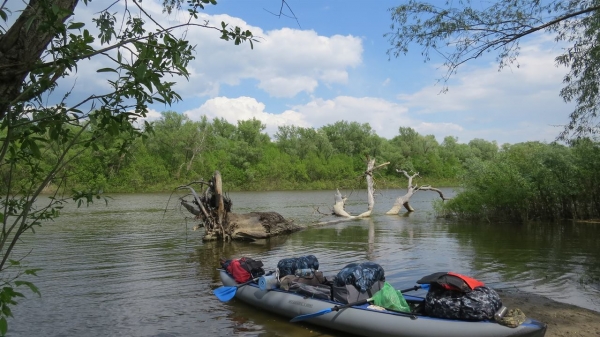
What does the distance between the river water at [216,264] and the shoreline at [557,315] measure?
592 mm

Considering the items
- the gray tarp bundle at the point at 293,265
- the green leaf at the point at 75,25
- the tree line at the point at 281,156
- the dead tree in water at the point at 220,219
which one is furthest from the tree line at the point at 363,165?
the green leaf at the point at 75,25

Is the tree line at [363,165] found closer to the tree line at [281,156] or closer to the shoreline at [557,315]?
the tree line at [281,156]

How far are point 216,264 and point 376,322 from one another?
736 centimetres

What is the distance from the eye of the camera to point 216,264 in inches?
515

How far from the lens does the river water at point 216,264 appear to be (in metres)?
8.18

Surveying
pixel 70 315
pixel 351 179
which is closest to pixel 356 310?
pixel 70 315

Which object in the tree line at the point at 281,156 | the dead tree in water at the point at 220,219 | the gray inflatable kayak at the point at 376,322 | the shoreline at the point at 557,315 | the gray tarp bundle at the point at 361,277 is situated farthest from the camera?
the tree line at the point at 281,156

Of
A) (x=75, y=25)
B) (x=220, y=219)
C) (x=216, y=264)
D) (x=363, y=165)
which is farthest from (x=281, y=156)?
(x=75, y=25)

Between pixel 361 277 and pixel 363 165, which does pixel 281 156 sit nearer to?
pixel 363 165

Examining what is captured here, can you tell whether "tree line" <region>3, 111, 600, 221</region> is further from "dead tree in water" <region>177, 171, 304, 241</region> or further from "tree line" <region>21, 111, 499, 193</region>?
"dead tree in water" <region>177, 171, 304, 241</region>

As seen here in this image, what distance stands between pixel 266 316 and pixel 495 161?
16630 millimetres

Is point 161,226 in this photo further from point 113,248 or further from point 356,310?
point 356,310

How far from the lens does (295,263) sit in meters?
8.88

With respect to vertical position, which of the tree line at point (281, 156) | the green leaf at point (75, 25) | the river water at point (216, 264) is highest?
the tree line at point (281, 156)
